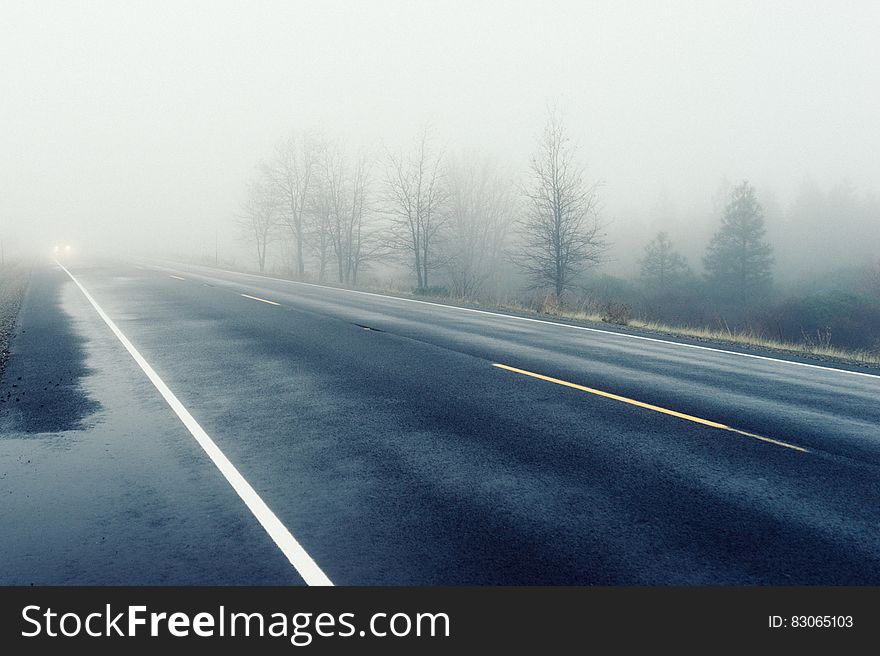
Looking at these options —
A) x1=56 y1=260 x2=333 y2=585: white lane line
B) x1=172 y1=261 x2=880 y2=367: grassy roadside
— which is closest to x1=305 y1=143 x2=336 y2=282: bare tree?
x1=172 y1=261 x2=880 y2=367: grassy roadside

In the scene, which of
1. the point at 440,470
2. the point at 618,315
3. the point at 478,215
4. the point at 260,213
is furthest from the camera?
the point at 478,215

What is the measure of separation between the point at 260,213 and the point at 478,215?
75.7 feet

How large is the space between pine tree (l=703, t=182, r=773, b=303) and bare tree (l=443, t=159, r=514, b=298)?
23.6m

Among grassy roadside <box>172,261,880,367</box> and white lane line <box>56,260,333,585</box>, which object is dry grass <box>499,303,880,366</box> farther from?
white lane line <box>56,260,333,585</box>

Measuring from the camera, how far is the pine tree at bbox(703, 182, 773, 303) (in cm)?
6525

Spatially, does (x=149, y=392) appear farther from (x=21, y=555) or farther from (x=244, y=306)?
(x=244, y=306)

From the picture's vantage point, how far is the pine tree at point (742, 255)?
65250mm

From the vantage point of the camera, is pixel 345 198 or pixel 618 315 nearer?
pixel 618 315

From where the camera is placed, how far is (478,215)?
66.6 metres

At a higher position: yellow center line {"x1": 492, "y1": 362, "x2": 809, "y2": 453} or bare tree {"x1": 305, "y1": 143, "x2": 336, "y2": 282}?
bare tree {"x1": 305, "y1": 143, "x2": 336, "y2": 282}

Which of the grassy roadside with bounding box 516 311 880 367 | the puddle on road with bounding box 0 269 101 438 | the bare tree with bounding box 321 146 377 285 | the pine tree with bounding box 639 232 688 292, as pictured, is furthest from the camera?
the pine tree with bounding box 639 232 688 292

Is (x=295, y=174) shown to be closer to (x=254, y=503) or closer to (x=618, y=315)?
(x=618, y=315)

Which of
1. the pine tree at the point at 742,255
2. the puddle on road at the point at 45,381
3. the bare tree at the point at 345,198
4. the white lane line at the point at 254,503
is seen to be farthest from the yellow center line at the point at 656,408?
the pine tree at the point at 742,255

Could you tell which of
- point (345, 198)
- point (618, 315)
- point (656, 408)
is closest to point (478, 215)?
point (345, 198)
